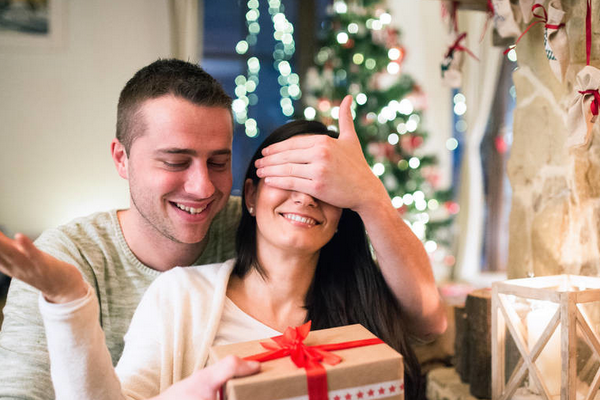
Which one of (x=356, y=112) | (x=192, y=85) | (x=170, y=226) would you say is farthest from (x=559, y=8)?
(x=356, y=112)

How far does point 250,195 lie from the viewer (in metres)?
1.54

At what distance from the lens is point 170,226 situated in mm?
1635

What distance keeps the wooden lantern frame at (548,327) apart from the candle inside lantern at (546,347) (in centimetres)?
3

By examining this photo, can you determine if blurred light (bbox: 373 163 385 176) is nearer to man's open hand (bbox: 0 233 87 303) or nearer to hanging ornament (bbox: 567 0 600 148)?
hanging ornament (bbox: 567 0 600 148)

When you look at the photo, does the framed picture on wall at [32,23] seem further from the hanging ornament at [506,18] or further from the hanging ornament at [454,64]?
the hanging ornament at [506,18]

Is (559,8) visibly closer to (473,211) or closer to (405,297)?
(405,297)

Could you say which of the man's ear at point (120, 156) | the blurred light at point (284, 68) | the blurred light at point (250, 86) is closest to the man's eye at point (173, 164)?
the man's ear at point (120, 156)

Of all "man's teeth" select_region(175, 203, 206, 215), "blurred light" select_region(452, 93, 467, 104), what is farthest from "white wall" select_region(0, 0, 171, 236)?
"blurred light" select_region(452, 93, 467, 104)

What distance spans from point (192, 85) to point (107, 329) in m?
0.81

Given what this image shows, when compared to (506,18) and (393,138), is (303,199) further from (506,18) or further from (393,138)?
(393,138)

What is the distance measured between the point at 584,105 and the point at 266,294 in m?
0.97

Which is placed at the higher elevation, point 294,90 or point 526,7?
point 294,90

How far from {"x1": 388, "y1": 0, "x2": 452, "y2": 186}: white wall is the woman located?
144 inches

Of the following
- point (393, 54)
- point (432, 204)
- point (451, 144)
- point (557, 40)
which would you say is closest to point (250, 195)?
point (557, 40)
